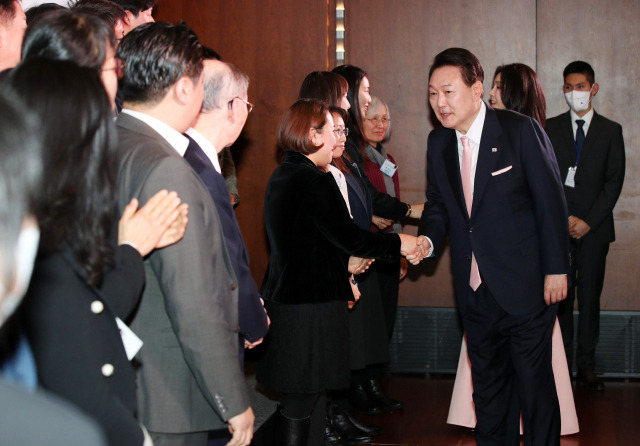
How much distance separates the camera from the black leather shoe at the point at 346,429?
3846mm

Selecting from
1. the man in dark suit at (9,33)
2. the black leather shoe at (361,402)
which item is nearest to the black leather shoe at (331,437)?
the black leather shoe at (361,402)

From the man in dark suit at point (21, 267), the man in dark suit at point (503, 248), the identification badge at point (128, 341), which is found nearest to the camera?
the man in dark suit at point (21, 267)

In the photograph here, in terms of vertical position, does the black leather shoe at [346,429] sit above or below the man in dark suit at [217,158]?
below

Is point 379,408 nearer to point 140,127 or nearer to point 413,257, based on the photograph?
point 413,257

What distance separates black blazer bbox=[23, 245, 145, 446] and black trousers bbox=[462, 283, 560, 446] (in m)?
2.07

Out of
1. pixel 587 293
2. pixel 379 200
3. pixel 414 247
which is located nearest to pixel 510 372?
pixel 414 247

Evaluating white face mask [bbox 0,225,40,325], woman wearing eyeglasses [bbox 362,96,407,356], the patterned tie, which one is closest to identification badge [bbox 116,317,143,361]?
white face mask [bbox 0,225,40,325]

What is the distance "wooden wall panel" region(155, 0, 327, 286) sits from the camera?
17.3 ft

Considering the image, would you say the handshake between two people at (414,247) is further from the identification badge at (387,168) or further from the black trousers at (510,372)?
the identification badge at (387,168)

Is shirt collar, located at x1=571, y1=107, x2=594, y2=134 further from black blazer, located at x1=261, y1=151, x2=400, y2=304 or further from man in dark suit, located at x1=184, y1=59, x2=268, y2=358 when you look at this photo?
man in dark suit, located at x1=184, y1=59, x2=268, y2=358

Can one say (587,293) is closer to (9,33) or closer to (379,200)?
(379,200)

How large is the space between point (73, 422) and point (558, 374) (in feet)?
12.1

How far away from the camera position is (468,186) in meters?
3.24

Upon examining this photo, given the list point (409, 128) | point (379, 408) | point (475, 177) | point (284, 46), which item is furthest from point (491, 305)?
point (284, 46)
